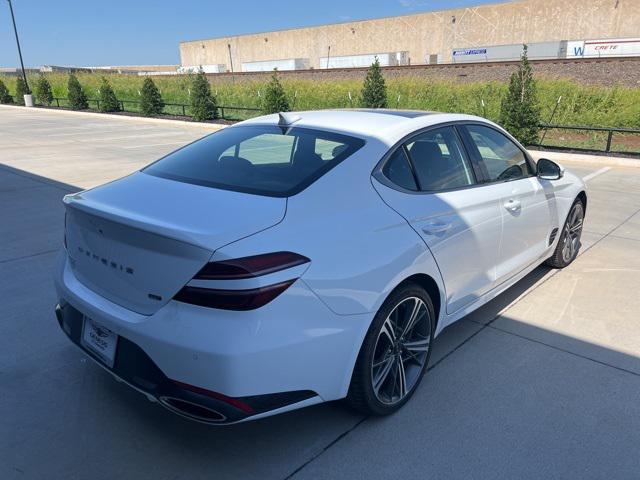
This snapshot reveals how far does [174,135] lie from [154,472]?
52.1 ft

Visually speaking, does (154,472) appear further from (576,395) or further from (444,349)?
(576,395)

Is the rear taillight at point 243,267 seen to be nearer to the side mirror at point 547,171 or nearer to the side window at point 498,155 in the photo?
the side window at point 498,155

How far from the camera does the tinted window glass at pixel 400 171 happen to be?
9.25 ft

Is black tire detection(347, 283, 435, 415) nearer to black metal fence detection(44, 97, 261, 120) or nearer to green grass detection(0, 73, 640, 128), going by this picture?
green grass detection(0, 73, 640, 128)

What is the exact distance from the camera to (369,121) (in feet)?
10.4

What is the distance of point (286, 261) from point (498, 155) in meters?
2.38

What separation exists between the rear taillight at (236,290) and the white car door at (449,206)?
35.2 inches

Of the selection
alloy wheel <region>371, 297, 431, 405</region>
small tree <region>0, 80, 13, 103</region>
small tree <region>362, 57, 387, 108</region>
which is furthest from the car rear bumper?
small tree <region>0, 80, 13, 103</region>

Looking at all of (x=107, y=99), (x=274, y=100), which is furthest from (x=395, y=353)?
(x=107, y=99)

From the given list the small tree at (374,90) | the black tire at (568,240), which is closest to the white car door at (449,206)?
the black tire at (568,240)

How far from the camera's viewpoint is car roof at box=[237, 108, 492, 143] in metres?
2.96

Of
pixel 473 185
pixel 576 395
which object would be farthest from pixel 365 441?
pixel 473 185

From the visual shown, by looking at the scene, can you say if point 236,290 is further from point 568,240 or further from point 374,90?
point 374,90

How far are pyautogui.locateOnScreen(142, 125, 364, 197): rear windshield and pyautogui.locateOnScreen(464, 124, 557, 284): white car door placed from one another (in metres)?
1.20
